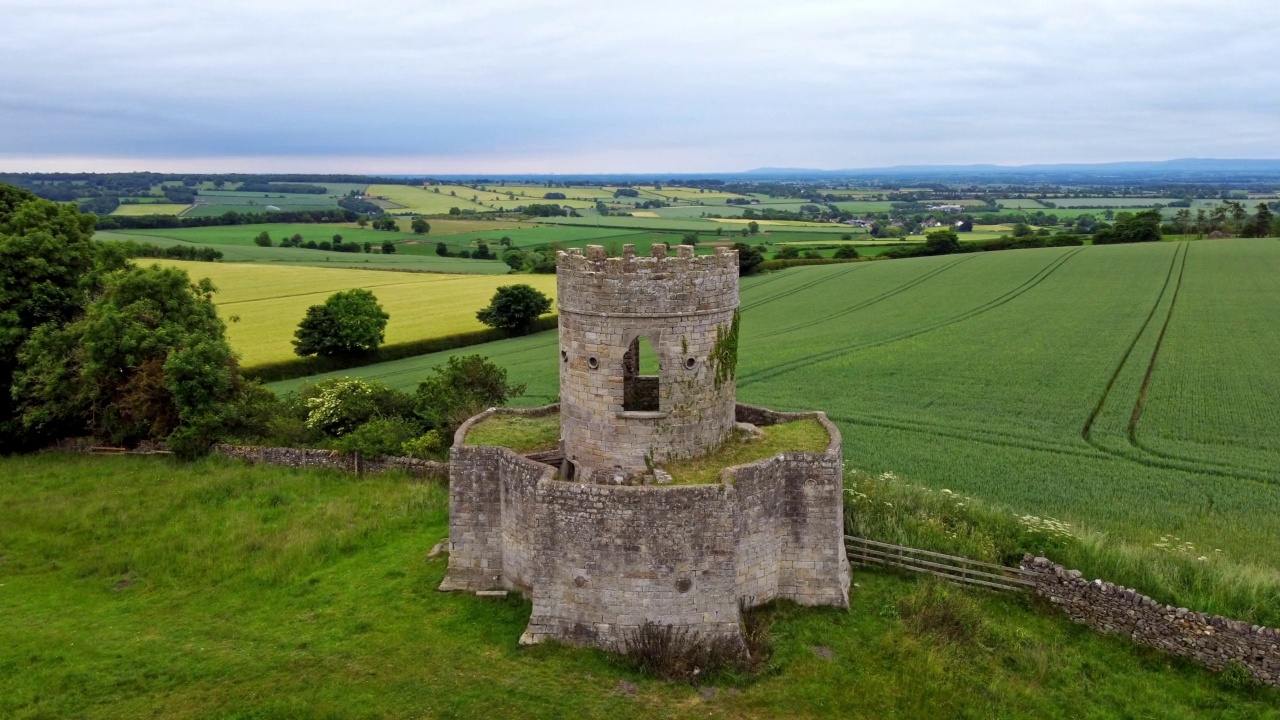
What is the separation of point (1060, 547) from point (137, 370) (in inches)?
900

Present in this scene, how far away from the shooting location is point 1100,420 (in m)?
23.0

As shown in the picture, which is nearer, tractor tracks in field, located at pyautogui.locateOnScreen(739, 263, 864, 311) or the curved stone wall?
the curved stone wall

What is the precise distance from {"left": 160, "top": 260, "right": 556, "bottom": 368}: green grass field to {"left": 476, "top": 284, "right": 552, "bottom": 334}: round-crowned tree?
1298 mm

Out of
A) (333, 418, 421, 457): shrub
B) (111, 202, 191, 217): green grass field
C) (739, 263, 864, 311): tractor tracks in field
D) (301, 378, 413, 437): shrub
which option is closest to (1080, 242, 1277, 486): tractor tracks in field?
(333, 418, 421, 457): shrub

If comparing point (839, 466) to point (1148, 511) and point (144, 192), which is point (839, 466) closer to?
point (1148, 511)

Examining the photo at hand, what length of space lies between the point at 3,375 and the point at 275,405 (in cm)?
795

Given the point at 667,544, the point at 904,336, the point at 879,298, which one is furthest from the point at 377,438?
the point at 879,298

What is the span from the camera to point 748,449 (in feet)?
43.1

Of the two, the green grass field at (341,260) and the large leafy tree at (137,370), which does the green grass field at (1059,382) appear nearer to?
the large leafy tree at (137,370)

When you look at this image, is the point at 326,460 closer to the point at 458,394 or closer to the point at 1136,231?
the point at 458,394

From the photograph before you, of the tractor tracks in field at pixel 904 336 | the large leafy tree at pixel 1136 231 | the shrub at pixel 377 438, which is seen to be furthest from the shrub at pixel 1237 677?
the large leafy tree at pixel 1136 231

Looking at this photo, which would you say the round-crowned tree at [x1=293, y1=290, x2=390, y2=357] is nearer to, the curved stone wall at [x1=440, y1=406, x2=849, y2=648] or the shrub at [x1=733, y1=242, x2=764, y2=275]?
the curved stone wall at [x1=440, y1=406, x2=849, y2=648]

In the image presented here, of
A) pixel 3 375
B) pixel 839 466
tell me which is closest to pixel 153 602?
pixel 839 466

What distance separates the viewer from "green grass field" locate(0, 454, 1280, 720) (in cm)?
1036
